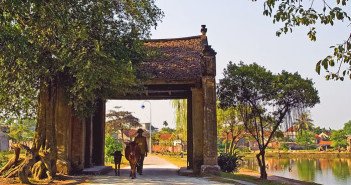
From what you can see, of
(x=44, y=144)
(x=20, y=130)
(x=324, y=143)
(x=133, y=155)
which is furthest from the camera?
(x=324, y=143)

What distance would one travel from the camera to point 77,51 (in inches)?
492

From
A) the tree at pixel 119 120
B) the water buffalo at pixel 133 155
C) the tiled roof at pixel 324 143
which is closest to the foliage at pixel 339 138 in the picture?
the tiled roof at pixel 324 143

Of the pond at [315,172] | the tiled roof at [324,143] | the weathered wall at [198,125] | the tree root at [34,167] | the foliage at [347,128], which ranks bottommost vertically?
the pond at [315,172]

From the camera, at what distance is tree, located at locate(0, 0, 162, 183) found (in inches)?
465

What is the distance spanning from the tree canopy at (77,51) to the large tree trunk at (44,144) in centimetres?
41

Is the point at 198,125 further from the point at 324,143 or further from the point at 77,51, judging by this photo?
the point at 324,143

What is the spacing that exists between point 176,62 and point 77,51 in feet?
20.6

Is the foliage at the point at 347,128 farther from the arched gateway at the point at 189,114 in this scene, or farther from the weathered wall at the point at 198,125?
the weathered wall at the point at 198,125

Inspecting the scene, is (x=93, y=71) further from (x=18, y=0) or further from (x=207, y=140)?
(x=207, y=140)

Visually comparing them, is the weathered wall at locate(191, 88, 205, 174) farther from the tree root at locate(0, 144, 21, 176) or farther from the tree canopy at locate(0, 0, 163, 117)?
the tree root at locate(0, 144, 21, 176)

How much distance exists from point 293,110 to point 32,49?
523 inches

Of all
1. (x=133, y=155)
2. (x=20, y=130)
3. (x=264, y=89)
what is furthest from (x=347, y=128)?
(x=133, y=155)

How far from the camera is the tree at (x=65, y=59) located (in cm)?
1182

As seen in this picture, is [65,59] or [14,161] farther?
[14,161]
